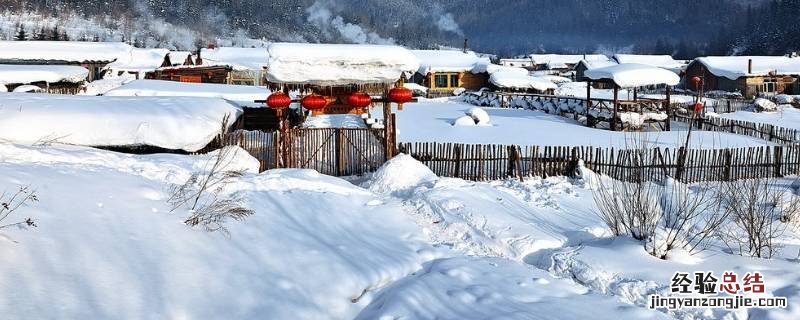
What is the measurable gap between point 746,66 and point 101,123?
2069 inches

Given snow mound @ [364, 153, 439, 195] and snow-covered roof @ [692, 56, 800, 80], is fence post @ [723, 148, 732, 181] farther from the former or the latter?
snow-covered roof @ [692, 56, 800, 80]

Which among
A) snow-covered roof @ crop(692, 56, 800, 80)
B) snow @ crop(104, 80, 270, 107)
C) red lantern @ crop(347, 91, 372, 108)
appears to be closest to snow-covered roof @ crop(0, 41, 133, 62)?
snow @ crop(104, 80, 270, 107)

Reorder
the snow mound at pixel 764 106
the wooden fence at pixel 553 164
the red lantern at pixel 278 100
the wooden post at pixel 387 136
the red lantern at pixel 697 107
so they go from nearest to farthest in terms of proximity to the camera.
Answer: the red lantern at pixel 278 100, the wooden fence at pixel 553 164, the wooden post at pixel 387 136, the red lantern at pixel 697 107, the snow mound at pixel 764 106

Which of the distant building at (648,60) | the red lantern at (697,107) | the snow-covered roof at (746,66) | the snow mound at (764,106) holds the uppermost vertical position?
the distant building at (648,60)

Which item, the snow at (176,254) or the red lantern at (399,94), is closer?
the snow at (176,254)

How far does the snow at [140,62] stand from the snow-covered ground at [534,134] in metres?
29.9

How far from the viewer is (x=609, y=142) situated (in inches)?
799

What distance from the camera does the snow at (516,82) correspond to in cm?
4381

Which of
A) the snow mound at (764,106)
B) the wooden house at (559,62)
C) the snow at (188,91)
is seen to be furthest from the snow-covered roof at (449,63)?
the snow at (188,91)

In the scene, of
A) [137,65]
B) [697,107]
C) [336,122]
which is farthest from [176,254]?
[137,65]

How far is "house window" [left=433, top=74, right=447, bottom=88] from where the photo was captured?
176 ft

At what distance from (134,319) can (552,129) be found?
21.6 metres

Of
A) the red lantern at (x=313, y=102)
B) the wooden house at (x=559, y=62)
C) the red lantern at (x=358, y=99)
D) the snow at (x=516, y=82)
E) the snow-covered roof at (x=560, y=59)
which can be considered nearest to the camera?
the red lantern at (x=313, y=102)

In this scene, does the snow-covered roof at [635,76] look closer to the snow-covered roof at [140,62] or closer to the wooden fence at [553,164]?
the wooden fence at [553,164]
